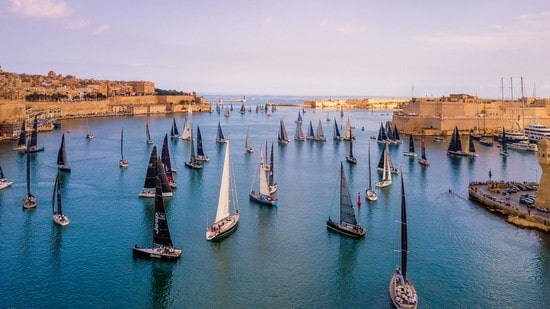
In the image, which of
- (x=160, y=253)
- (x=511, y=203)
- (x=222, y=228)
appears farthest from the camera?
(x=511, y=203)

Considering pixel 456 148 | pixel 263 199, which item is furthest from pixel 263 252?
pixel 456 148

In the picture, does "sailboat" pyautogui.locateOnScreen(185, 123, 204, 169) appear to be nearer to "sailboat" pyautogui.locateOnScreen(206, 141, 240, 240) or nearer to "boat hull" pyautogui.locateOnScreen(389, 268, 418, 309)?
"sailboat" pyautogui.locateOnScreen(206, 141, 240, 240)

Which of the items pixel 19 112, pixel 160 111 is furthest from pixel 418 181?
pixel 160 111

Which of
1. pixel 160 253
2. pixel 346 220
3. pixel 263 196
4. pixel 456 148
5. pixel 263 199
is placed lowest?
pixel 160 253

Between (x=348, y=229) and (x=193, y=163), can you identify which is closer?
(x=348, y=229)

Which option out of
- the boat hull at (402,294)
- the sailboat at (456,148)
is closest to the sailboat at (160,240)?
the boat hull at (402,294)

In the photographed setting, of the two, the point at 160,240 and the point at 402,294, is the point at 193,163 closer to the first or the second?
the point at 160,240

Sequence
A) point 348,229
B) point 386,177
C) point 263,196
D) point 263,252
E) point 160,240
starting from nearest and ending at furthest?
point 160,240, point 263,252, point 348,229, point 263,196, point 386,177

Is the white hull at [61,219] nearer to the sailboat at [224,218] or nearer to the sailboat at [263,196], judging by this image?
the sailboat at [224,218]
